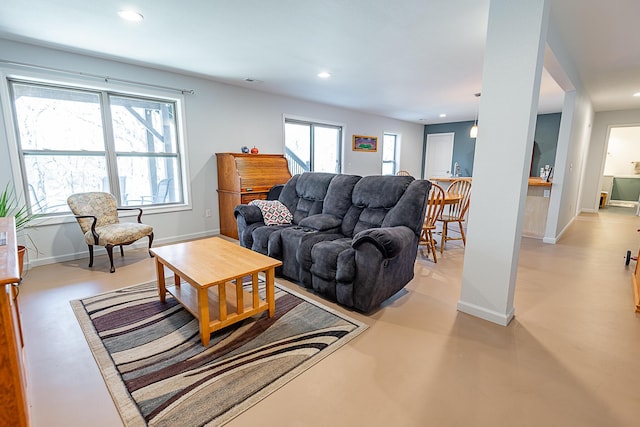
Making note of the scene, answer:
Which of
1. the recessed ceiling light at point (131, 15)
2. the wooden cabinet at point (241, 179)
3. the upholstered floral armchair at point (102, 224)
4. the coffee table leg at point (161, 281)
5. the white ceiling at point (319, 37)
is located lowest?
the coffee table leg at point (161, 281)

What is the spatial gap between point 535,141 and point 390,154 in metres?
3.43

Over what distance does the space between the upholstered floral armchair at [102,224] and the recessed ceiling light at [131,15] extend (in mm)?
1948

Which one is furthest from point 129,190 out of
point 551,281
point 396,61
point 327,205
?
point 551,281

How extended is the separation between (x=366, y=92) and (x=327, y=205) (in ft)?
8.89

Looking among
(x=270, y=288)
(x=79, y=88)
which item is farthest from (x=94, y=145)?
(x=270, y=288)

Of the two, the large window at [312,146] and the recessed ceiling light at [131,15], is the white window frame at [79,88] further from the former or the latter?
the large window at [312,146]

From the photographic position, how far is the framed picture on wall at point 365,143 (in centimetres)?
686

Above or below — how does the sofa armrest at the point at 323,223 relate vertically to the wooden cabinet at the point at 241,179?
below

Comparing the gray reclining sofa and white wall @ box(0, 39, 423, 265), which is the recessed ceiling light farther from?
the gray reclining sofa

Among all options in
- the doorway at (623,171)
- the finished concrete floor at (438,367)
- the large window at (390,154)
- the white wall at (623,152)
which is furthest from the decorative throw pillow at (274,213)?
the white wall at (623,152)

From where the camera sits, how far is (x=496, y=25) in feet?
6.31

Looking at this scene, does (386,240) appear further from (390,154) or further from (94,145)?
(390,154)

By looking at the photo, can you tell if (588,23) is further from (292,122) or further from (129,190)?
(129,190)

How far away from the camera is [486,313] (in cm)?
217
